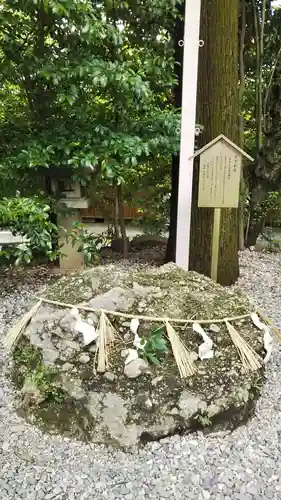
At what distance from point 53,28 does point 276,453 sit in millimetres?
2447

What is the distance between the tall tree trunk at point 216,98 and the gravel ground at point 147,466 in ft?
4.22

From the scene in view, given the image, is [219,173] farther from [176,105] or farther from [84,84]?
[176,105]

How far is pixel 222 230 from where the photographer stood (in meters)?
2.54

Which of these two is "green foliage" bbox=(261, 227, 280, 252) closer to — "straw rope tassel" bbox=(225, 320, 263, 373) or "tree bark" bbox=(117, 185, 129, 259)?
"tree bark" bbox=(117, 185, 129, 259)

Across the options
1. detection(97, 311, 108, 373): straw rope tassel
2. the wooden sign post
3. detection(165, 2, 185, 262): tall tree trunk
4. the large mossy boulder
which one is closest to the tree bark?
detection(165, 2, 185, 262): tall tree trunk

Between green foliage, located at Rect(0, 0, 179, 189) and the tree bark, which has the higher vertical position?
green foliage, located at Rect(0, 0, 179, 189)

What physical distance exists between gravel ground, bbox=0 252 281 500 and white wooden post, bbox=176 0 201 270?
115 cm

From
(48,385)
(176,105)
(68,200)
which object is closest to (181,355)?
(48,385)

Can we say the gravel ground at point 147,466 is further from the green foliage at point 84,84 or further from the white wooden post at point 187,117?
the green foliage at point 84,84

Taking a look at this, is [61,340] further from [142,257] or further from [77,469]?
[142,257]

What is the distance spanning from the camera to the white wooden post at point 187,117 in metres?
2.10

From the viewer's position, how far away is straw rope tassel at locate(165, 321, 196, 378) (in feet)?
4.37

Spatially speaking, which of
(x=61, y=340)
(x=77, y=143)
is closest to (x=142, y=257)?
(x=77, y=143)

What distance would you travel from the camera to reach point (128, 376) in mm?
1320
